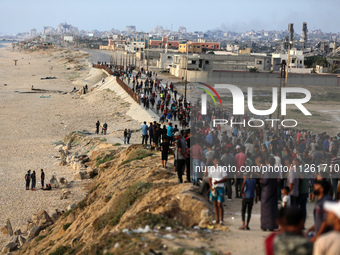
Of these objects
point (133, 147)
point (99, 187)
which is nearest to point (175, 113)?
point (133, 147)

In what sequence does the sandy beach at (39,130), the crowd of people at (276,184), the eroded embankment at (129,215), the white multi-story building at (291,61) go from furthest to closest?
the white multi-story building at (291,61), the sandy beach at (39,130), the eroded embankment at (129,215), the crowd of people at (276,184)

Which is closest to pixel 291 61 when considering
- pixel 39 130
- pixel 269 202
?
pixel 39 130

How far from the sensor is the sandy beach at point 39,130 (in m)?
18.4

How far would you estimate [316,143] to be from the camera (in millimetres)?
15172

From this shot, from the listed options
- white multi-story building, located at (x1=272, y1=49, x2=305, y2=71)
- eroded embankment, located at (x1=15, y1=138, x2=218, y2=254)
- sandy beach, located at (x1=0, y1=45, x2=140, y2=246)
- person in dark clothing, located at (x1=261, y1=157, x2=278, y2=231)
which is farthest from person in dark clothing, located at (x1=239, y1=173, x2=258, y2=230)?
white multi-story building, located at (x1=272, y1=49, x2=305, y2=71)

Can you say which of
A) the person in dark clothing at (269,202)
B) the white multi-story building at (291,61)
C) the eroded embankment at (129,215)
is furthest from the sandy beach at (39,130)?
the white multi-story building at (291,61)

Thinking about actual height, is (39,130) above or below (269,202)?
below

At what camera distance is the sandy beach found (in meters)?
18.4

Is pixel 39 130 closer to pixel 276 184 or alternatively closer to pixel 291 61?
pixel 276 184

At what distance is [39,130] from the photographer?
3400 centimetres

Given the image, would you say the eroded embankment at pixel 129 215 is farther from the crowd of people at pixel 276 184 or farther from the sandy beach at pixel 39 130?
the sandy beach at pixel 39 130

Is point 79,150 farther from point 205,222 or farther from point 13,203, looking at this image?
point 205,222

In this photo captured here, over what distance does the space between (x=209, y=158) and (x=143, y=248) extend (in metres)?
3.63

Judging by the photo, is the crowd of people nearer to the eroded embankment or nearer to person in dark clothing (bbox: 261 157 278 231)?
person in dark clothing (bbox: 261 157 278 231)
